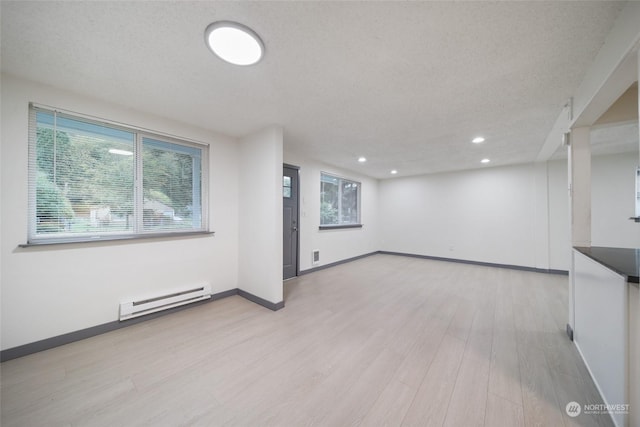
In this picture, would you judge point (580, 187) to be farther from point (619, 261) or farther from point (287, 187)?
point (287, 187)

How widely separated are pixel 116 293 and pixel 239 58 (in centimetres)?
272

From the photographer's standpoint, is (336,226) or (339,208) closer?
(336,226)

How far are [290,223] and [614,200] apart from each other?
237 inches

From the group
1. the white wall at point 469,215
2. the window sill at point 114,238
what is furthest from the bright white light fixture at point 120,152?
the white wall at point 469,215

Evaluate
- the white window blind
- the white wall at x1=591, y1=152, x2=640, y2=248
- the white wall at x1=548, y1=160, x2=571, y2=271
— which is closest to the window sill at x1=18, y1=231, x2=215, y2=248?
the white window blind

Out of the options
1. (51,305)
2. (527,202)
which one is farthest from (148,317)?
(527,202)

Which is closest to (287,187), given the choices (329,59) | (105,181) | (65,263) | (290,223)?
(290,223)

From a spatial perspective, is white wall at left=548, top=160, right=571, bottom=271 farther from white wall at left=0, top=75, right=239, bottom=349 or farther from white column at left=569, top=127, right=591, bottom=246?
white wall at left=0, top=75, right=239, bottom=349

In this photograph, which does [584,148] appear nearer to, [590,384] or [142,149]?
[590,384]

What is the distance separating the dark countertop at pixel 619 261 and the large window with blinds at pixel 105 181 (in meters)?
3.94

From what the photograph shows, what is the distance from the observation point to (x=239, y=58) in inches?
64.7

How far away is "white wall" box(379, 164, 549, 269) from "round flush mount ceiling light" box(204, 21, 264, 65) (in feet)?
18.9

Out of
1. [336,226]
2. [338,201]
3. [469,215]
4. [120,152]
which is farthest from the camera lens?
[338,201]

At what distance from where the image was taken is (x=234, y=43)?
1.51 m
